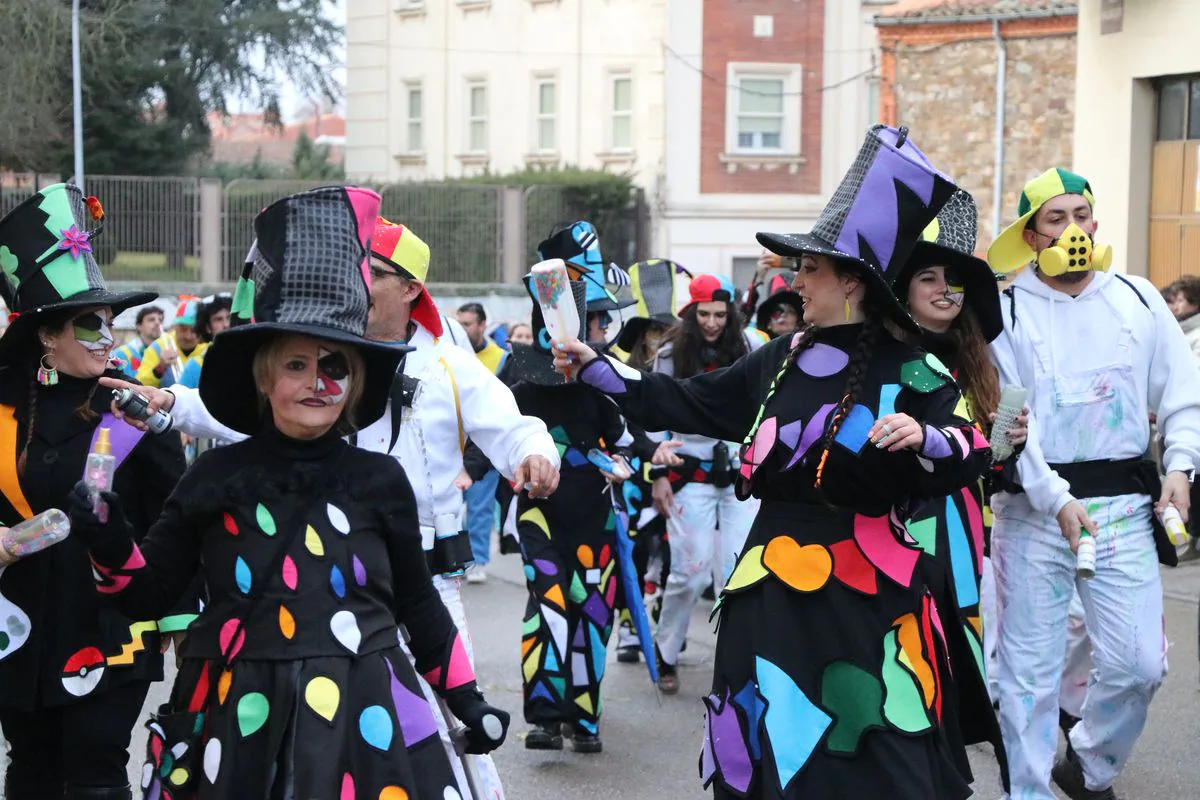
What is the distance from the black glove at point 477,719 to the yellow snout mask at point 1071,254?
2950 mm

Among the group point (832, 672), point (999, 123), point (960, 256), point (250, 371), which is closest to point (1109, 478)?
point (960, 256)

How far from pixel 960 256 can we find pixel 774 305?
4.73 m

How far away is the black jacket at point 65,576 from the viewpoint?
495 cm

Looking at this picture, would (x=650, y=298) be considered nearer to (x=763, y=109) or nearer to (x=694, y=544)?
(x=694, y=544)

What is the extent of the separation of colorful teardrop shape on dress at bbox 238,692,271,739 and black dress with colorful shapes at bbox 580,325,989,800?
1442mm

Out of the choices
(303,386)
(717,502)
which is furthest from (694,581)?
(303,386)

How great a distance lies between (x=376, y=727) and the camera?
3648mm

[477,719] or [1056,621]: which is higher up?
[477,719]

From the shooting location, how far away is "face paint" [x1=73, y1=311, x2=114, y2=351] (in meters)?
5.11

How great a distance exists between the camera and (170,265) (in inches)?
1134

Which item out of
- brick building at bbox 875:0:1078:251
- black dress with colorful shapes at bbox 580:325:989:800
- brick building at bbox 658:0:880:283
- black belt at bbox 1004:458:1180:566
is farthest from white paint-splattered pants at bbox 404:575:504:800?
brick building at bbox 658:0:880:283

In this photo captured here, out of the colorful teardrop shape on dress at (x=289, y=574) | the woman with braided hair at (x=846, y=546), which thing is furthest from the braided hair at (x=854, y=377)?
the colorful teardrop shape on dress at (x=289, y=574)

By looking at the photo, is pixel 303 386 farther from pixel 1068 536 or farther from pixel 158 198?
pixel 158 198

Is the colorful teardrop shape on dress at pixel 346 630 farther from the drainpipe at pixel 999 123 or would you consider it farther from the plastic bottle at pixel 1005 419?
the drainpipe at pixel 999 123
